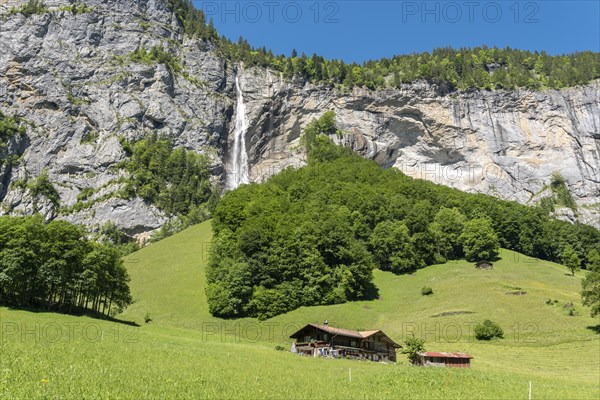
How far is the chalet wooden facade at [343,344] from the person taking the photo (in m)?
53.0

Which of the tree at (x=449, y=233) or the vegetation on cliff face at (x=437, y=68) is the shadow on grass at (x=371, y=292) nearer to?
the tree at (x=449, y=233)

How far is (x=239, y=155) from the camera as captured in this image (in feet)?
552

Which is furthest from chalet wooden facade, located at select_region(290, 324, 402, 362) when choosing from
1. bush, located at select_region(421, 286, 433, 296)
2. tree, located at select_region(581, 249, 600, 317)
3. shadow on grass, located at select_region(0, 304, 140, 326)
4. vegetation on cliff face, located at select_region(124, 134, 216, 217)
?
vegetation on cliff face, located at select_region(124, 134, 216, 217)

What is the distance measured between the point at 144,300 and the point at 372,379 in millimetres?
58709

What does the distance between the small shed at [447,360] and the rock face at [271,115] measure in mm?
120795

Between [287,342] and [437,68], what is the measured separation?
143760 millimetres

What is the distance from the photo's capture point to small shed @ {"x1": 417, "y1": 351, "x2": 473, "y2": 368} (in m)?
46.5

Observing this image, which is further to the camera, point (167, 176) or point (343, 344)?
point (167, 176)

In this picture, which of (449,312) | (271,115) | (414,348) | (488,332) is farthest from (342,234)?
(271,115)

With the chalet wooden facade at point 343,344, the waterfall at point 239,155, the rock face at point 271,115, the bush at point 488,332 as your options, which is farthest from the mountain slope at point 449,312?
the rock face at point 271,115

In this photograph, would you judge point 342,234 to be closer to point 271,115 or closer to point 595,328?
point 595,328

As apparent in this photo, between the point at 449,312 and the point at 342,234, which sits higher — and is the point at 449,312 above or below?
below

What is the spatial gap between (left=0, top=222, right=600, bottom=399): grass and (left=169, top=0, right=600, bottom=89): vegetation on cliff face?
275 feet

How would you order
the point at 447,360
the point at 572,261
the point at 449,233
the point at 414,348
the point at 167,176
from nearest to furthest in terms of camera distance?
the point at 447,360 → the point at 414,348 → the point at 572,261 → the point at 449,233 → the point at 167,176
